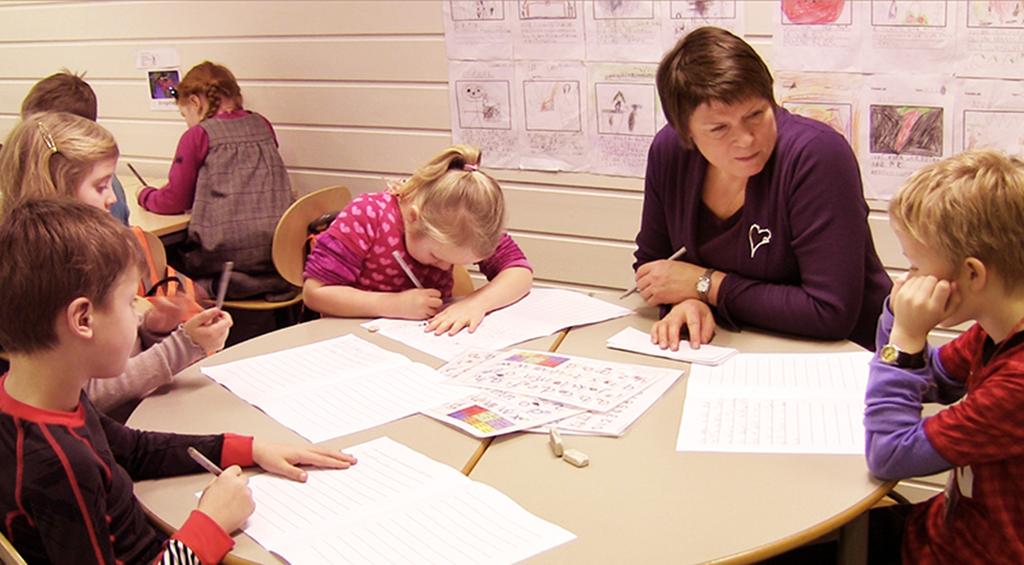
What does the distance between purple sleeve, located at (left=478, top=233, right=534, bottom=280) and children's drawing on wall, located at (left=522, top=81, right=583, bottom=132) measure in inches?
→ 31.8

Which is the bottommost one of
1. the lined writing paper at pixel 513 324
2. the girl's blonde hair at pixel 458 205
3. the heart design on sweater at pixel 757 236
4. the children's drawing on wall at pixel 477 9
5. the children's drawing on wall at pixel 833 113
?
the lined writing paper at pixel 513 324

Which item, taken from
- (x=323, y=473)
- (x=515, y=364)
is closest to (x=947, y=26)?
(x=515, y=364)

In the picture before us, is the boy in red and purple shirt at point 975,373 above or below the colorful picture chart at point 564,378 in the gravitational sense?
above

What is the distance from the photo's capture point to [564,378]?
1.71 metres

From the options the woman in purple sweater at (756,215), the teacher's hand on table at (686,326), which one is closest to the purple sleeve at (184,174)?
the woman in purple sweater at (756,215)

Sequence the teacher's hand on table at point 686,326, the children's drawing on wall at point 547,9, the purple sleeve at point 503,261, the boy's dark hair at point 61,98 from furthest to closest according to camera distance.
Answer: the boy's dark hair at point 61,98 < the children's drawing on wall at point 547,9 < the purple sleeve at point 503,261 < the teacher's hand on table at point 686,326

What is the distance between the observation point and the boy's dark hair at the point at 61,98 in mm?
3229

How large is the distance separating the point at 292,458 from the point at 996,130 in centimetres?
191

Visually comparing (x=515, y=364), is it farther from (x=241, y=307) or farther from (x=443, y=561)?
(x=241, y=307)

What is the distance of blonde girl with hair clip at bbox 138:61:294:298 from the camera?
10.9 ft

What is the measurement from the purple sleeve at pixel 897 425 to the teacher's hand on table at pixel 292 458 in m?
0.75

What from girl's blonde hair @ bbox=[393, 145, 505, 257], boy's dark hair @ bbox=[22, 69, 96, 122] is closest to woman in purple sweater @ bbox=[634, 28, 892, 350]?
girl's blonde hair @ bbox=[393, 145, 505, 257]

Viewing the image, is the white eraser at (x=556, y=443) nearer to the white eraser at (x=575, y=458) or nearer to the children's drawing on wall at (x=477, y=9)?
the white eraser at (x=575, y=458)

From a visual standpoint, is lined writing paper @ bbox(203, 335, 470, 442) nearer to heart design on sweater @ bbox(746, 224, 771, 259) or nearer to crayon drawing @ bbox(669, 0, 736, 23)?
heart design on sweater @ bbox(746, 224, 771, 259)
